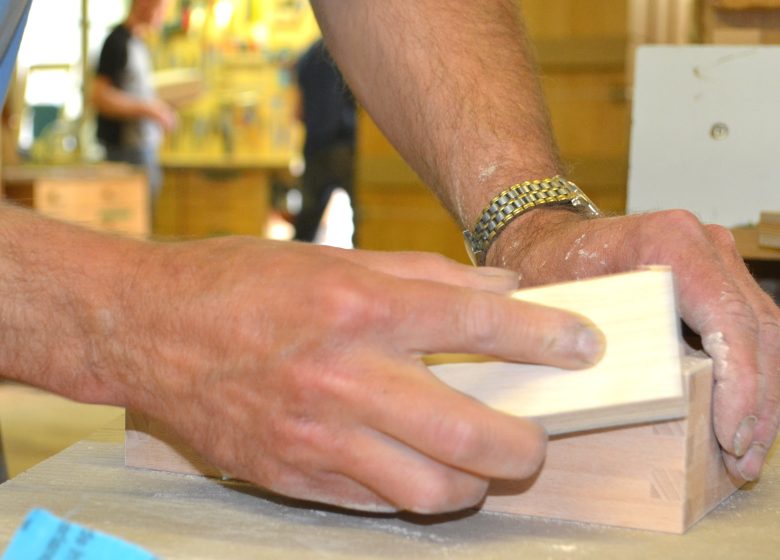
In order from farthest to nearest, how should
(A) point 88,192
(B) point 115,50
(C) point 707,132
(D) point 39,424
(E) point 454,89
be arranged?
(B) point 115,50 < (A) point 88,192 < (D) point 39,424 < (C) point 707,132 < (E) point 454,89

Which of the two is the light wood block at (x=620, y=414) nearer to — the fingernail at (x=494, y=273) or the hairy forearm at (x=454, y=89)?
the fingernail at (x=494, y=273)

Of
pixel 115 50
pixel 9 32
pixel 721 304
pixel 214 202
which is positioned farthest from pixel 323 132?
pixel 721 304

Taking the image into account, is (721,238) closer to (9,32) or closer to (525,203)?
(525,203)

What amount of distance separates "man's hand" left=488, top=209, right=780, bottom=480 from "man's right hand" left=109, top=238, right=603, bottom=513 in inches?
6.7

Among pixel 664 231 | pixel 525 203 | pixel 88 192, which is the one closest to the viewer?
pixel 664 231

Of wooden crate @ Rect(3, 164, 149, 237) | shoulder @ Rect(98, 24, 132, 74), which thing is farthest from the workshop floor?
shoulder @ Rect(98, 24, 132, 74)

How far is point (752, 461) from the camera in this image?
2.68 ft

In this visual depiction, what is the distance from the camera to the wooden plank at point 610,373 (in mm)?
672

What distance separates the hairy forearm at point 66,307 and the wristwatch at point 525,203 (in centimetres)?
43

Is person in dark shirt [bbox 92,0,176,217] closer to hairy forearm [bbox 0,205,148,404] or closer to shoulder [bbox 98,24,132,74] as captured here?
shoulder [bbox 98,24,132,74]

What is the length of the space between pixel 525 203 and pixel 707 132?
0.65m

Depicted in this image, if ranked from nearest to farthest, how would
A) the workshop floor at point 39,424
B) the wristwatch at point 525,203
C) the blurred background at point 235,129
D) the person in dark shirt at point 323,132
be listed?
1. the wristwatch at point 525,203
2. the workshop floor at point 39,424
3. the blurred background at point 235,129
4. the person in dark shirt at point 323,132

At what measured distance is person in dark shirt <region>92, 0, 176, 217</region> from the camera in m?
5.36

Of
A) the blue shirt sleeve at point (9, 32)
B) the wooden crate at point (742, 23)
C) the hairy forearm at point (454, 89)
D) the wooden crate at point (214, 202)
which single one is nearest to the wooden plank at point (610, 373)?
the hairy forearm at point (454, 89)
